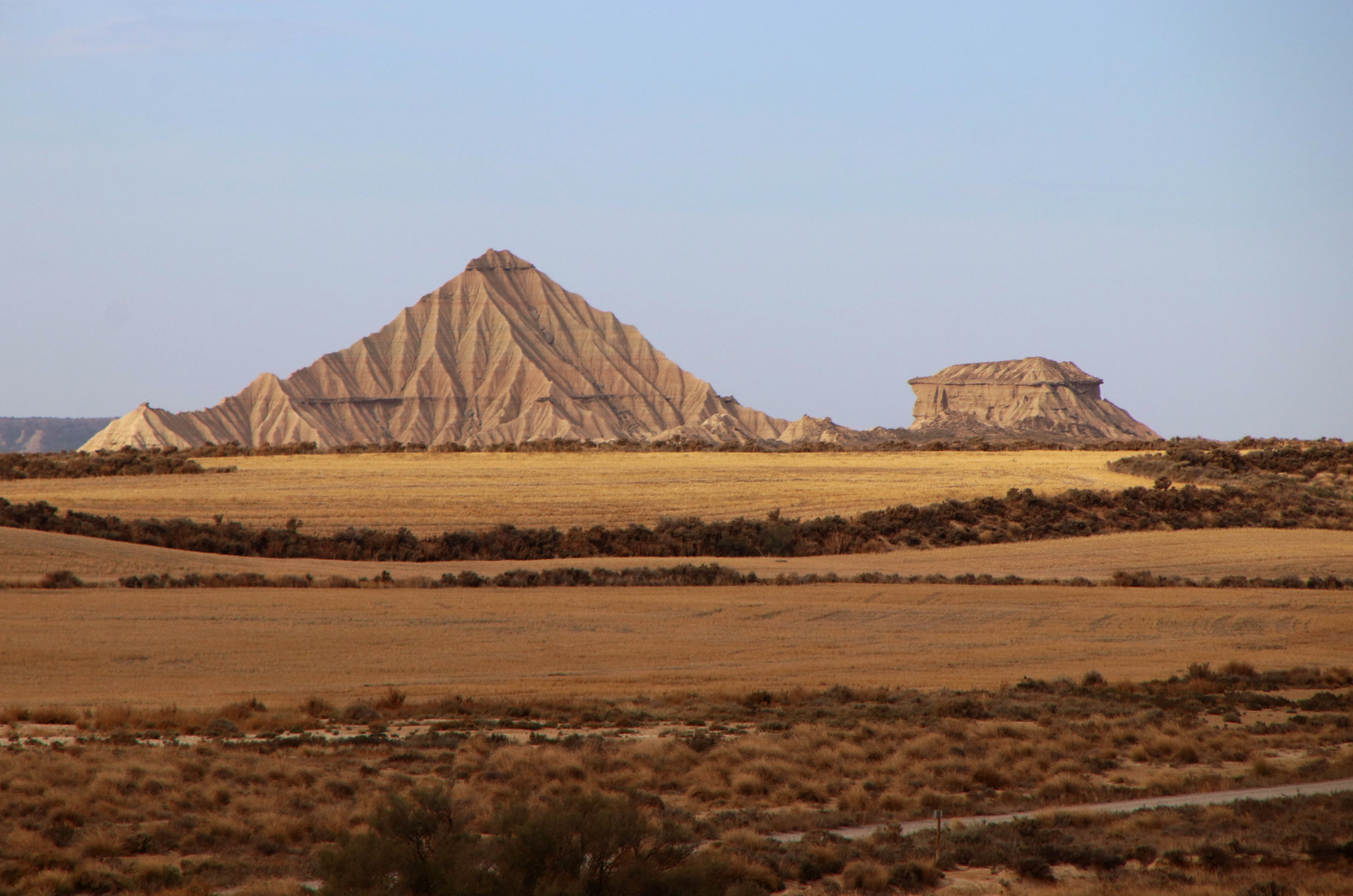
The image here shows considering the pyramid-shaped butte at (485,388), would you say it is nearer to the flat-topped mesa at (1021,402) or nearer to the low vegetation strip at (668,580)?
the flat-topped mesa at (1021,402)

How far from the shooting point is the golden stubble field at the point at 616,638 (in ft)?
68.1

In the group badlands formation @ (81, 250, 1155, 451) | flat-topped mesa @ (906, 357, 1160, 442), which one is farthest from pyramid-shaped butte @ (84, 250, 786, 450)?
flat-topped mesa @ (906, 357, 1160, 442)

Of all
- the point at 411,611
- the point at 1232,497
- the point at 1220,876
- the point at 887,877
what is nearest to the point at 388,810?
the point at 887,877

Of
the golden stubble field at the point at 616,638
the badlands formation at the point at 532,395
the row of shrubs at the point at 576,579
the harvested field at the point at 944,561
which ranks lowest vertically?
the golden stubble field at the point at 616,638

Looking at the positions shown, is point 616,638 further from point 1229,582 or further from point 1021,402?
point 1021,402

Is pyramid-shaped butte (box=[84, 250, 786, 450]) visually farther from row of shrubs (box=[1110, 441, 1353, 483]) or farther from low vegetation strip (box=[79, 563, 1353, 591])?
low vegetation strip (box=[79, 563, 1353, 591])

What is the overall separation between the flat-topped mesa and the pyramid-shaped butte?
76.5 ft

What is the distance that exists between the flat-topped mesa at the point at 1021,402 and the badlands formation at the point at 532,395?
255 mm

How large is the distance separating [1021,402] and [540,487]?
114 meters

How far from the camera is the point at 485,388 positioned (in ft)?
509

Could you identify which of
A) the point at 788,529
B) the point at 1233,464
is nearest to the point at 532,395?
the point at 1233,464

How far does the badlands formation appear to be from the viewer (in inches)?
5458

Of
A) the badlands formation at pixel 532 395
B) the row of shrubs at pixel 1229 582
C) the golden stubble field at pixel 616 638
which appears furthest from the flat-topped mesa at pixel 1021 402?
the golden stubble field at pixel 616 638

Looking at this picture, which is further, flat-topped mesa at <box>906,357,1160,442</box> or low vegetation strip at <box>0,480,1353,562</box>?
flat-topped mesa at <box>906,357,1160,442</box>
